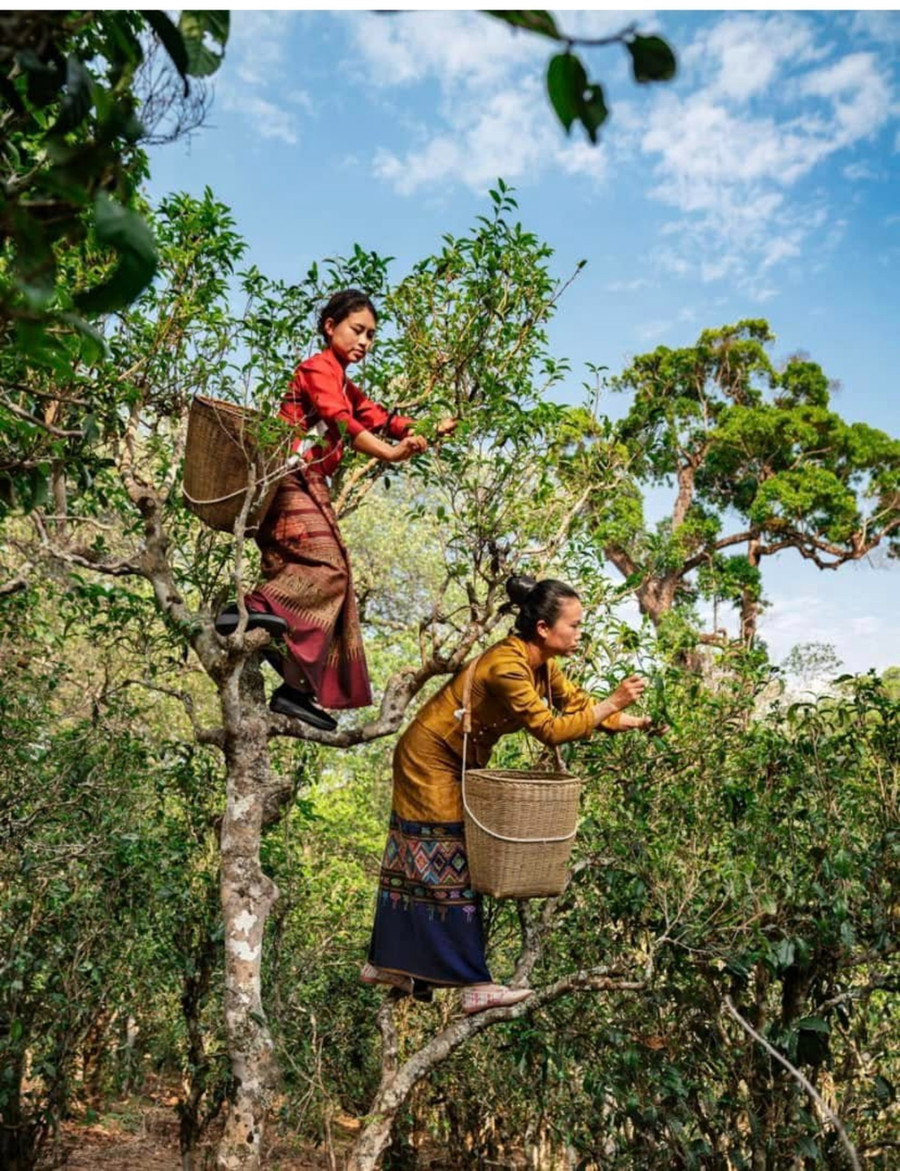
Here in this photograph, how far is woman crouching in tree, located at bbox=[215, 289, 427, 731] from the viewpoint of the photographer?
346 centimetres

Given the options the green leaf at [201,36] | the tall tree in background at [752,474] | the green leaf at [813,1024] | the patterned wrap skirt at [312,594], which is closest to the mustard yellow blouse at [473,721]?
the patterned wrap skirt at [312,594]

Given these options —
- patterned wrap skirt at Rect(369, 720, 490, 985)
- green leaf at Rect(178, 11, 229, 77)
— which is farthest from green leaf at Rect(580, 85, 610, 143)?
patterned wrap skirt at Rect(369, 720, 490, 985)

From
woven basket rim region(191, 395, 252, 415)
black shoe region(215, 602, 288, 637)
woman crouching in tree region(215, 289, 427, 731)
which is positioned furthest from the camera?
woman crouching in tree region(215, 289, 427, 731)

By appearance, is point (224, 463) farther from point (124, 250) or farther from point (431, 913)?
point (124, 250)

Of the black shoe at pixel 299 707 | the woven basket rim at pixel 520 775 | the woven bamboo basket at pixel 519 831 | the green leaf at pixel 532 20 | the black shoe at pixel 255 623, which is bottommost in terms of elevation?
the woven bamboo basket at pixel 519 831

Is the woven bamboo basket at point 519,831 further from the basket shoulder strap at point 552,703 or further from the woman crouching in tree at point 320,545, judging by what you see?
the woman crouching in tree at point 320,545

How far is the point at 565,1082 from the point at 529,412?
9.11 ft

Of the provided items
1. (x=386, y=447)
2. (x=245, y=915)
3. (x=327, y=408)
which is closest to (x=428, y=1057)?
(x=245, y=915)

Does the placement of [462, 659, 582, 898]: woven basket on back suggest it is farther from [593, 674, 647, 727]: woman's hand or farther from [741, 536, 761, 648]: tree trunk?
[741, 536, 761, 648]: tree trunk

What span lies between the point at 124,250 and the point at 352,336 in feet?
9.17

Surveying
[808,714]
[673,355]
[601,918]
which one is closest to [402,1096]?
[601,918]

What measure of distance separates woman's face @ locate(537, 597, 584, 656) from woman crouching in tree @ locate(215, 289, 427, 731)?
637 mm

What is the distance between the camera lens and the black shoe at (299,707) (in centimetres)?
353

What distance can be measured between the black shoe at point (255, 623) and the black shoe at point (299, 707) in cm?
24
